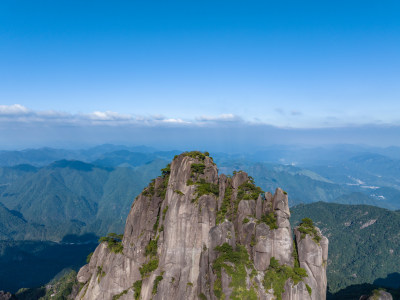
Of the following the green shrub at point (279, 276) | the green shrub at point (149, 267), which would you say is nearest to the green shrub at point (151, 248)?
the green shrub at point (149, 267)

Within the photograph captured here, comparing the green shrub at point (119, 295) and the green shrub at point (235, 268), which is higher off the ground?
the green shrub at point (235, 268)

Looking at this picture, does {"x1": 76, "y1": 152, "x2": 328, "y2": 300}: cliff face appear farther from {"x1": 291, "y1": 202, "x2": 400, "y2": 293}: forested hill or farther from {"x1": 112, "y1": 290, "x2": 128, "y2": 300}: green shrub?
{"x1": 291, "y1": 202, "x2": 400, "y2": 293}: forested hill

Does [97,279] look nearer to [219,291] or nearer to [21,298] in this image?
[219,291]

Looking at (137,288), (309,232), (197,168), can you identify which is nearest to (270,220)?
(309,232)

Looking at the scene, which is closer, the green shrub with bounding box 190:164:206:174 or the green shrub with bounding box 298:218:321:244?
the green shrub with bounding box 298:218:321:244

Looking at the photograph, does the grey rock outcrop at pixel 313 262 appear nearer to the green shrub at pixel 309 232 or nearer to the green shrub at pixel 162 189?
the green shrub at pixel 309 232

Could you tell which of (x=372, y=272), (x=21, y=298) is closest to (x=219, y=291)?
(x=21, y=298)

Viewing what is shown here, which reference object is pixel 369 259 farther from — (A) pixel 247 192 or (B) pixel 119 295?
(B) pixel 119 295

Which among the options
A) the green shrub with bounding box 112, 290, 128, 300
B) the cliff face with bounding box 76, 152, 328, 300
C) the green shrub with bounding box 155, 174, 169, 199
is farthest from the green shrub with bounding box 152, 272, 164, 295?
the green shrub with bounding box 155, 174, 169, 199
